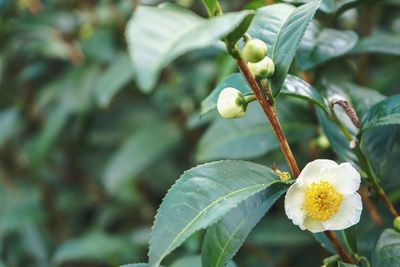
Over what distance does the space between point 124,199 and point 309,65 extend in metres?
0.99

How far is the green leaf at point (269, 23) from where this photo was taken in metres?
0.71

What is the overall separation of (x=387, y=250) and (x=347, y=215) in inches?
2.8

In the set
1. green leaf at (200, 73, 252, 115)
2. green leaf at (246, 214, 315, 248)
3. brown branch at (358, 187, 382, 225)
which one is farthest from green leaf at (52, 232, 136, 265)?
green leaf at (200, 73, 252, 115)

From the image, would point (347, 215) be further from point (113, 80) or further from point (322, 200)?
point (113, 80)

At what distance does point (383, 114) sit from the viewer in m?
0.72

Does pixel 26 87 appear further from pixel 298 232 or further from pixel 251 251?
pixel 298 232

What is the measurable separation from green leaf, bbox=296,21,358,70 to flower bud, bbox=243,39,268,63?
0.27 m

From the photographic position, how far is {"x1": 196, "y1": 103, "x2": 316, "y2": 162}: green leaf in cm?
104

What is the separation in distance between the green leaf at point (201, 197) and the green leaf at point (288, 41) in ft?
0.34

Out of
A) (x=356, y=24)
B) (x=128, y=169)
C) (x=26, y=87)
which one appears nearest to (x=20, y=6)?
(x=26, y=87)

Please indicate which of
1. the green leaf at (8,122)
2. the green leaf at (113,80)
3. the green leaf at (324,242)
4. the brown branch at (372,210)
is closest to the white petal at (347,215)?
the green leaf at (324,242)

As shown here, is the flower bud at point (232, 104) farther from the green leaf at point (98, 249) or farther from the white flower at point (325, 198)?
the green leaf at point (98, 249)

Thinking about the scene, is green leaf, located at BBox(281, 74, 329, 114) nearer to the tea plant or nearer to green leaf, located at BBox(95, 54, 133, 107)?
the tea plant

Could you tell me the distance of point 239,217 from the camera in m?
0.66
